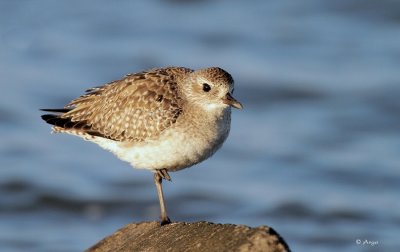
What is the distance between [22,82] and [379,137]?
8.91 metres

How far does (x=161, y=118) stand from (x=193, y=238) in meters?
2.50

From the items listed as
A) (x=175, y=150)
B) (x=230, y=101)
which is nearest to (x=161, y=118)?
(x=175, y=150)

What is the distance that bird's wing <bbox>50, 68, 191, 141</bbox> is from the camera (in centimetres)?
1338

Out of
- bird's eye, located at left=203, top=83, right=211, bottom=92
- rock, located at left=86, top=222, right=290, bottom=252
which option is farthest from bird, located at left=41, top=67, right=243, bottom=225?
rock, located at left=86, top=222, right=290, bottom=252

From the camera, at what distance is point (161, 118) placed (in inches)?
523

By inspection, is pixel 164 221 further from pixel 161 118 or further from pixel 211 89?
pixel 211 89

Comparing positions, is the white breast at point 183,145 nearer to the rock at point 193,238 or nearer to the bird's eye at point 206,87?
the bird's eye at point 206,87

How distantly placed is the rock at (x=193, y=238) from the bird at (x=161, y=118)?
2.00ft

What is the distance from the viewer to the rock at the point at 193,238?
33.3 feet

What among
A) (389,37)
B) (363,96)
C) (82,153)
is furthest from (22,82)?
(389,37)

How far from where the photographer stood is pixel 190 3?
33.9 meters

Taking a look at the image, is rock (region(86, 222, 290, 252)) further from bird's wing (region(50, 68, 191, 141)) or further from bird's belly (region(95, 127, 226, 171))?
bird's wing (region(50, 68, 191, 141))

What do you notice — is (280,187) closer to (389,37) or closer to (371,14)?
(389,37)

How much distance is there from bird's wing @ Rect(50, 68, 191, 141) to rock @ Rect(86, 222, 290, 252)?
54.9 inches
